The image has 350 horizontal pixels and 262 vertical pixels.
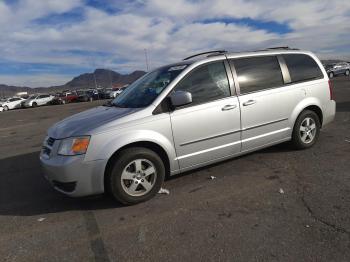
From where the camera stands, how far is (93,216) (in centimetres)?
416

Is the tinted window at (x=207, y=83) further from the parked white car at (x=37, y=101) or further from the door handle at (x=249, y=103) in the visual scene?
the parked white car at (x=37, y=101)

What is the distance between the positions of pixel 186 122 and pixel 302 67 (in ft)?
8.59

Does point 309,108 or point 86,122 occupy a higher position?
point 86,122

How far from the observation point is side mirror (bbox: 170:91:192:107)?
177 inches

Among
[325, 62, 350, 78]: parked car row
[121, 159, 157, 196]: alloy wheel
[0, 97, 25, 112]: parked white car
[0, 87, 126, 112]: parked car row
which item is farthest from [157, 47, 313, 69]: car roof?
[325, 62, 350, 78]: parked car row

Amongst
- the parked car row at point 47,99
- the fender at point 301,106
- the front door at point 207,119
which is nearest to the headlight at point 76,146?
the front door at point 207,119

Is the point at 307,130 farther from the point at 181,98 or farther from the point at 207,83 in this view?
the point at 181,98

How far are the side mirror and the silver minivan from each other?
13 millimetres

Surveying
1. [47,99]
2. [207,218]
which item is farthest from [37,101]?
[207,218]

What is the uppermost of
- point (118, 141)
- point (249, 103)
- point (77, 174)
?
point (249, 103)

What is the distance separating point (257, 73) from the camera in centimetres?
546

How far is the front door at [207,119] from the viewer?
4.66 meters

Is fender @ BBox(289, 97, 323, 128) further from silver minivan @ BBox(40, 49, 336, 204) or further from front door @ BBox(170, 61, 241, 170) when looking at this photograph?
front door @ BBox(170, 61, 241, 170)

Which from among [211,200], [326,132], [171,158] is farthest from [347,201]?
[326,132]
